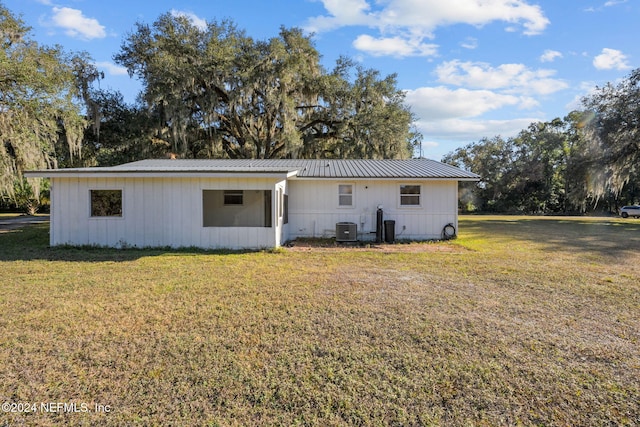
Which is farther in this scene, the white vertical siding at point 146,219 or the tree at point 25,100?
the tree at point 25,100

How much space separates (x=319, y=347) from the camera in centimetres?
352

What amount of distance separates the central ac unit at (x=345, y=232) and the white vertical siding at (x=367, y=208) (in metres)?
0.71

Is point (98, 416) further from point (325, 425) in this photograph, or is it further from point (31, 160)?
point (31, 160)

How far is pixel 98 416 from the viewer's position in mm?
2475

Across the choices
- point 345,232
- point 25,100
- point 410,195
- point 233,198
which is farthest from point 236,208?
point 25,100

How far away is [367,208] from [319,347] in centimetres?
871

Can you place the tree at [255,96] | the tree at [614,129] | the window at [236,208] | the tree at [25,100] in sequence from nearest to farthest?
the tree at [25,100] → the window at [236,208] → the tree at [255,96] → the tree at [614,129]

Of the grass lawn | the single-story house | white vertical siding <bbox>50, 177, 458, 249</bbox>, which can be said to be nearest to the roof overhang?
the single-story house

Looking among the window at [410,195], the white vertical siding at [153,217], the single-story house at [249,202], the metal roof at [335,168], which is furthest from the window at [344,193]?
the white vertical siding at [153,217]

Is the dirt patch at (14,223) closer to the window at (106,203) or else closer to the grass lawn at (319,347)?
the window at (106,203)

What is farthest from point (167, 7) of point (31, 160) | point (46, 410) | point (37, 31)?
point (46, 410)

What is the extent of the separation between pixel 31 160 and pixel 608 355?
51.0ft

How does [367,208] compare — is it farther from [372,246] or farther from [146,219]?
[146,219]

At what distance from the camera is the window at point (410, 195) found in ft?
39.5
